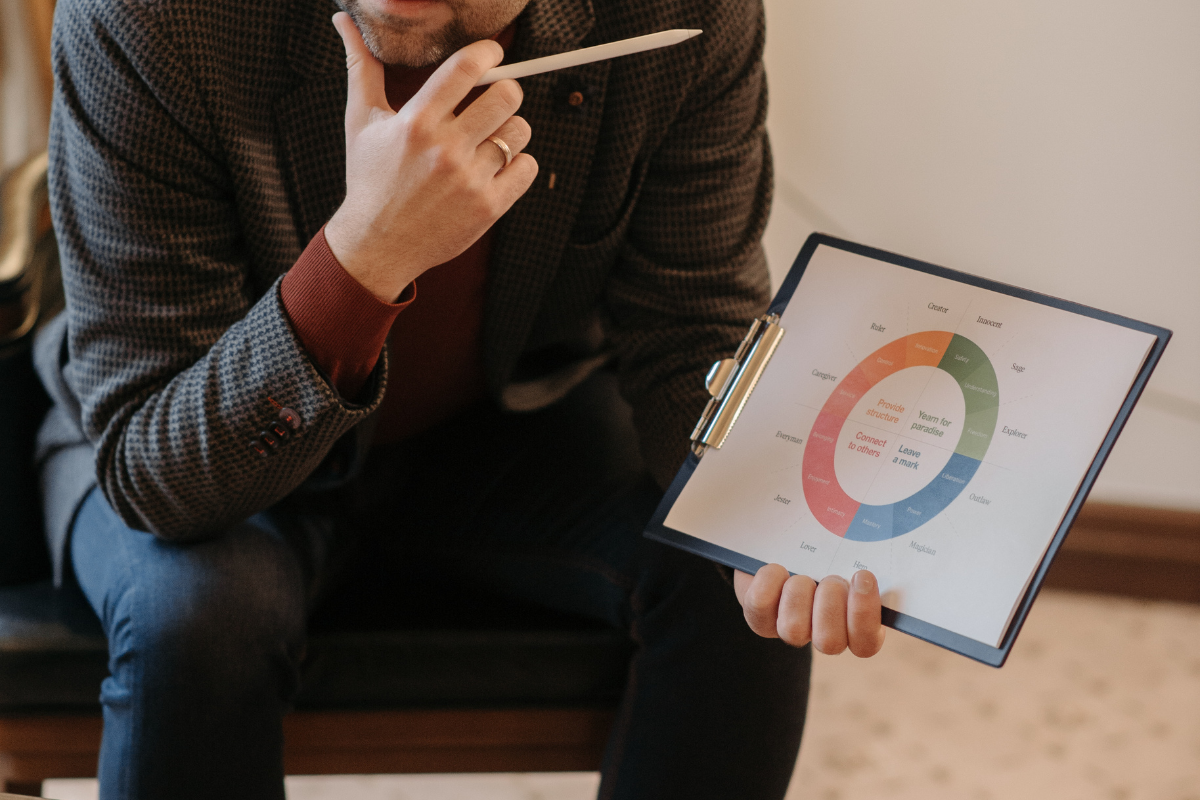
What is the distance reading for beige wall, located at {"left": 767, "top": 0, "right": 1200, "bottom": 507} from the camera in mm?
1296

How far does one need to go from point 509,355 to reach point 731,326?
0.79 feet

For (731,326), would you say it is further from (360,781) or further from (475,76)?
(360,781)

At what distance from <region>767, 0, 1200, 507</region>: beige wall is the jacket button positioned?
3.31 feet

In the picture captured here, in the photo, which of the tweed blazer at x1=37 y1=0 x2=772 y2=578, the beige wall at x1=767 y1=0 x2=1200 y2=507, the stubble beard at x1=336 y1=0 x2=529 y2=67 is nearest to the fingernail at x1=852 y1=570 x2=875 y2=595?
the tweed blazer at x1=37 y1=0 x2=772 y2=578

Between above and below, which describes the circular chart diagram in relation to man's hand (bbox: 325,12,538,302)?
below

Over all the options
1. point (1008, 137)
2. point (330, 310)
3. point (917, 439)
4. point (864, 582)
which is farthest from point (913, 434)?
point (1008, 137)

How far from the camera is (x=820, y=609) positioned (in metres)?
0.66

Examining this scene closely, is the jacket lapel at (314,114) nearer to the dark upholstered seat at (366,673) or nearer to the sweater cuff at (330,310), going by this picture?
the sweater cuff at (330,310)

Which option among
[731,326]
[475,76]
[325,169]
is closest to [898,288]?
[731,326]

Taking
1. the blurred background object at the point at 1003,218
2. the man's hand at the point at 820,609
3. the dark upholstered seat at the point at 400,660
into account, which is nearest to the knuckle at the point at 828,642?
the man's hand at the point at 820,609

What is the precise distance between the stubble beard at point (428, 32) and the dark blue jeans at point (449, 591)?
0.44 metres

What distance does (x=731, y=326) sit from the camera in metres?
0.96

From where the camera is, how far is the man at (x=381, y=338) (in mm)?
732

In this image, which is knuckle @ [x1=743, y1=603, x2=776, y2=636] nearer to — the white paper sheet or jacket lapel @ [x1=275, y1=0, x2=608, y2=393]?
the white paper sheet
